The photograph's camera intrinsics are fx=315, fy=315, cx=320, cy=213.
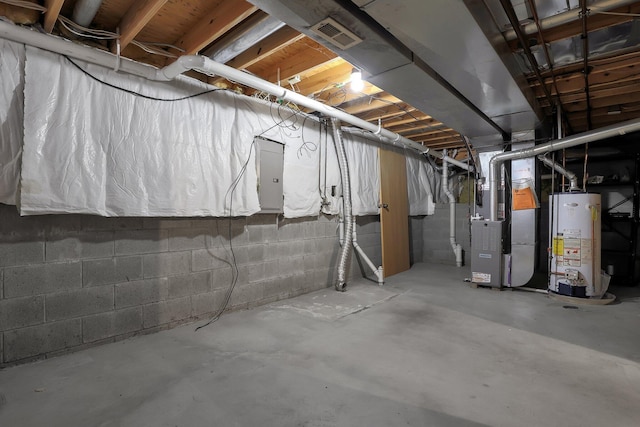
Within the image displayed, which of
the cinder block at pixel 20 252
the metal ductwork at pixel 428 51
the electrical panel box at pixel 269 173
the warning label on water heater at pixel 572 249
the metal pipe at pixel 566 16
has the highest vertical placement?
the metal pipe at pixel 566 16

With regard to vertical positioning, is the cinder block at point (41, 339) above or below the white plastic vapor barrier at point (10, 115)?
below

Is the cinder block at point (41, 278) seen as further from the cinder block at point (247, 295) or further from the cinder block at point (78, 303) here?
the cinder block at point (247, 295)

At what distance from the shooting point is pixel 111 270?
233 cm

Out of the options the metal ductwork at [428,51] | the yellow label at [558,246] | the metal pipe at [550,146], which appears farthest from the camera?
the yellow label at [558,246]

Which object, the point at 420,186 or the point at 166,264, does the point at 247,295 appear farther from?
the point at 420,186

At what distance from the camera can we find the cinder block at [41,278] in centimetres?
195

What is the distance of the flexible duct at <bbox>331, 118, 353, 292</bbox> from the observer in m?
3.92

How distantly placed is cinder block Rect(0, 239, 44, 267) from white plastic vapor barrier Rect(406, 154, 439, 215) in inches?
196

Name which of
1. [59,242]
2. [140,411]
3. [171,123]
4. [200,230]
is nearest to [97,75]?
[171,123]

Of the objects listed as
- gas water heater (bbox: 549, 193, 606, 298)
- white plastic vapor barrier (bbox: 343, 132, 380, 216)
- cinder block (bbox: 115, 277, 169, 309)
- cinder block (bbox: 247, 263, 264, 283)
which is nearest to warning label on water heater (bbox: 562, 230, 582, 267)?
gas water heater (bbox: 549, 193, 606, 298)

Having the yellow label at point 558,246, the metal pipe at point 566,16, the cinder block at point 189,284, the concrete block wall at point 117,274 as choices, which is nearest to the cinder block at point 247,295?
the concrete block wall at point 117,274

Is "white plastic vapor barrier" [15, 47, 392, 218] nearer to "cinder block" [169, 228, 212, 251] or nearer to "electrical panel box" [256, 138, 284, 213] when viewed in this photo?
"electrical panel box" [256, 138, 284, 213]

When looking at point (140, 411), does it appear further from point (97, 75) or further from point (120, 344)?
point (97, 75)

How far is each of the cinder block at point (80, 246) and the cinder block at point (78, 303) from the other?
24cm
